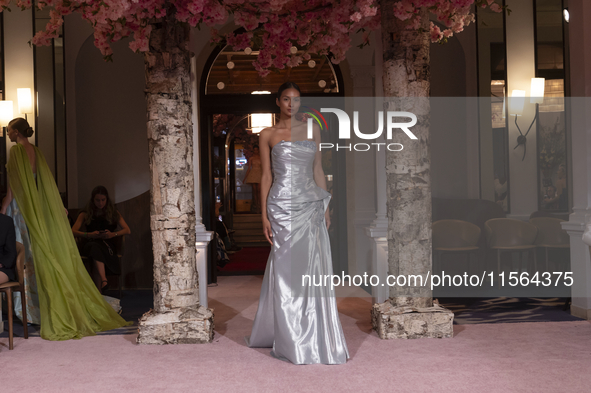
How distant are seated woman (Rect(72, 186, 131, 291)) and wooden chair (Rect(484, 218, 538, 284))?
3917 millimetres

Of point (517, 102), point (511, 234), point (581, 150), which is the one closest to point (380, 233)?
point (581, 150)

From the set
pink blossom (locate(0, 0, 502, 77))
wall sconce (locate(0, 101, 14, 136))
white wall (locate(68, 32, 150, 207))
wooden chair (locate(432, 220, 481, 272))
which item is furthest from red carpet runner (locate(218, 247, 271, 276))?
pink blossom (locate(0, 0, 502, 77))

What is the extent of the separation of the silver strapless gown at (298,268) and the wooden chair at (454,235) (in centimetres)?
277

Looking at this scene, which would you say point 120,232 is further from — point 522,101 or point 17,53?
point 522,101

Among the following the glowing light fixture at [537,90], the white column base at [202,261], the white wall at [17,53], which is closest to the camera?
the white column base at [202,261]

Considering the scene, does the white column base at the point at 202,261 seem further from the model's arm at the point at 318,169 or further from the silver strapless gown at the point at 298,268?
the model's arm at the point at 318,169

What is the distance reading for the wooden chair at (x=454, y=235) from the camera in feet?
19.9

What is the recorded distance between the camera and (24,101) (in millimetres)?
6184

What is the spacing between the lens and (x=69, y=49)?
666 cm

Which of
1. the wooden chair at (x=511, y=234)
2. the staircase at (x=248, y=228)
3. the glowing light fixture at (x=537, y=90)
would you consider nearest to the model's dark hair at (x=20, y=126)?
the wooden chair at (x=511, y=234)

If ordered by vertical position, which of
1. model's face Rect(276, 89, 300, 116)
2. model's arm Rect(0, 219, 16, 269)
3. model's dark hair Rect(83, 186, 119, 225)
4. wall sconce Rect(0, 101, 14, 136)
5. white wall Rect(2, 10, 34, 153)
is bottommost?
model's arm Rect(0, 219, 16, 269)

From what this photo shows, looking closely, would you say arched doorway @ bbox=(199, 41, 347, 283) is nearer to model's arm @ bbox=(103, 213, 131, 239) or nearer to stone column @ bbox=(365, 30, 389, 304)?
model's arm @ bbox=(103, 213, 131, 239)

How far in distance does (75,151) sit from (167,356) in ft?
12.8

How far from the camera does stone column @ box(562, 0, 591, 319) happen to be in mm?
4613
